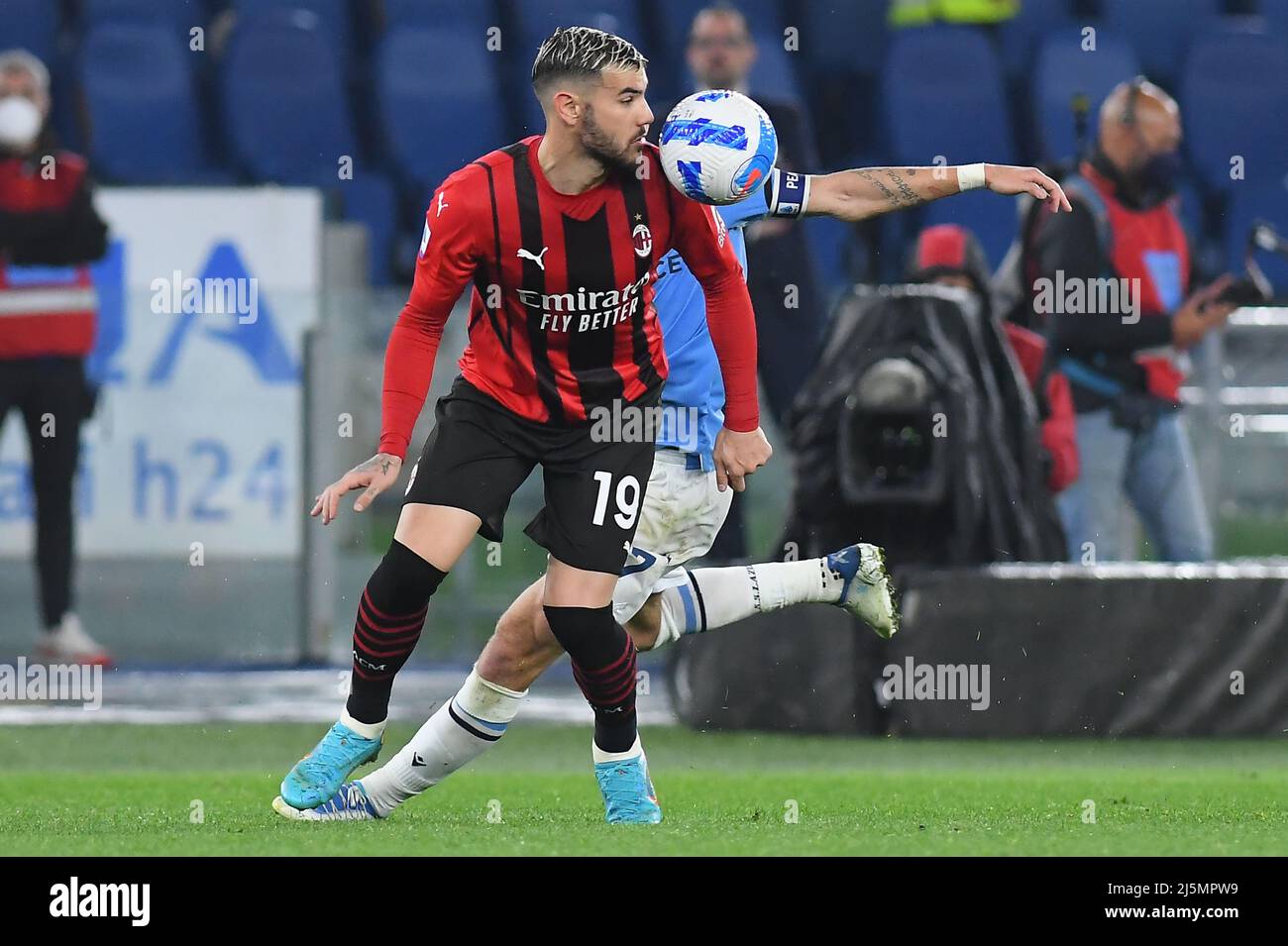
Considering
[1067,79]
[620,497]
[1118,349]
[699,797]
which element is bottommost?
[699,797]

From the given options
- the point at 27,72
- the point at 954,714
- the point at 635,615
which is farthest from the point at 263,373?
the point at 635,615

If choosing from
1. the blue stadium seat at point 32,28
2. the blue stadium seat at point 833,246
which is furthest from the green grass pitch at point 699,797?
the blue stadium seat at point 32,28

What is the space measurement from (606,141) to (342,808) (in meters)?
1.65

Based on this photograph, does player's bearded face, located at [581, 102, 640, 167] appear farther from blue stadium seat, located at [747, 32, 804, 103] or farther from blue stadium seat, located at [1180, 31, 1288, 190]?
blue stadium seat, located at [1180, 31, 1288, 190]

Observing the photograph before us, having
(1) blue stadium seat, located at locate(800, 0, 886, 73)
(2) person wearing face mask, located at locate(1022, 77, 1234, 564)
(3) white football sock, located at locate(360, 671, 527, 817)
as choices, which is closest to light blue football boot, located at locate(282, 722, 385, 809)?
(3) white football sock, located at locate(360, 671, 527, 817)

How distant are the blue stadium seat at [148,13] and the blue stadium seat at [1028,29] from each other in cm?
490

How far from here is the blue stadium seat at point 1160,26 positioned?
14.7m

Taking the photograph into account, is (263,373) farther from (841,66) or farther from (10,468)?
(841,66)

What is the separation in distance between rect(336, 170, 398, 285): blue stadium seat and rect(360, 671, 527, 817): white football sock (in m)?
7.71

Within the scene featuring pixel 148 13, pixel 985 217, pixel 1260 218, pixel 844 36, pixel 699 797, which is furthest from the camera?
pixel 844 36

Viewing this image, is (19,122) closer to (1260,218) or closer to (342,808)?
(342,808)

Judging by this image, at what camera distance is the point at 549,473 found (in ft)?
17.8

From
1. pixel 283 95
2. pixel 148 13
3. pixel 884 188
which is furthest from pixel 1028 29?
pixel 884 188

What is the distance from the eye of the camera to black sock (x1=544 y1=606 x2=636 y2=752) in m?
5.32
